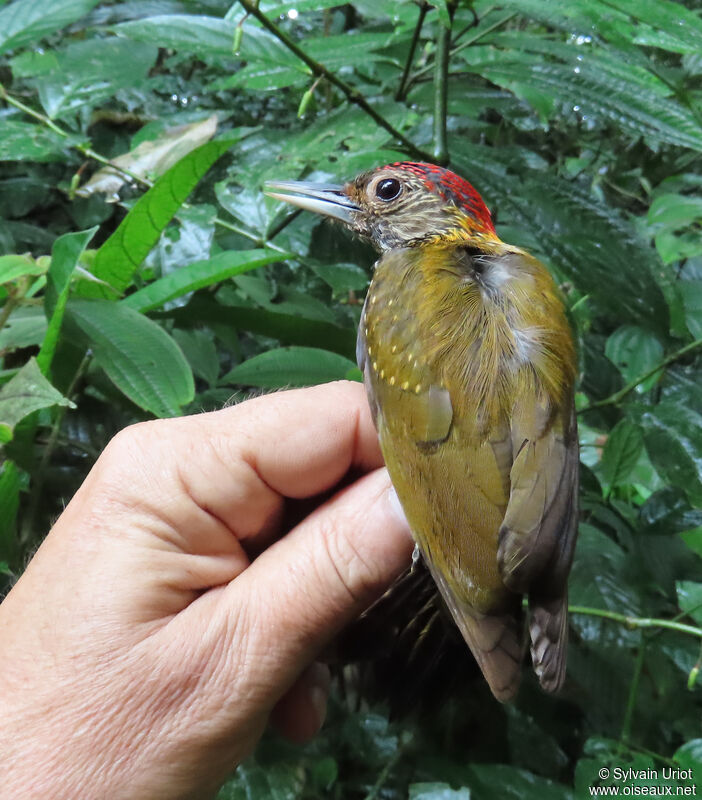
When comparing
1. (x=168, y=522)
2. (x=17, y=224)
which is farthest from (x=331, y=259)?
(x=17, y=224)

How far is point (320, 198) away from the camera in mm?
1359

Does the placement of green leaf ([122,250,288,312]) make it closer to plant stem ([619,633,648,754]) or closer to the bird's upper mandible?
the bird's upper mandible

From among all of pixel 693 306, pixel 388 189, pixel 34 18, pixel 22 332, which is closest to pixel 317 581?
pixel 22 332

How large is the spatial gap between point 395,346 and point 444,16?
1.66 ft

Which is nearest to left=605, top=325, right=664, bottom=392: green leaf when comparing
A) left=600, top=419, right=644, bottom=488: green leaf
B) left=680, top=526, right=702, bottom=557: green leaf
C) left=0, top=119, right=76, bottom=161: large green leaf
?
left=600, top=419, right=644, bottom=488: green leaf

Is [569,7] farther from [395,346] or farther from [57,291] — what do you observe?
[57,291]

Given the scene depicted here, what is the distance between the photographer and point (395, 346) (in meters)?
0.96

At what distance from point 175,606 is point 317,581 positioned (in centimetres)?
20

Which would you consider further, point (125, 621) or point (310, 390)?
point (310, 390)

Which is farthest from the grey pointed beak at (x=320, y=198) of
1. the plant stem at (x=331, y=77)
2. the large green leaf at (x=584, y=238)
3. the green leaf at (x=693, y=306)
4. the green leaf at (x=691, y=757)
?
the green leaf at (x=691, y=757)

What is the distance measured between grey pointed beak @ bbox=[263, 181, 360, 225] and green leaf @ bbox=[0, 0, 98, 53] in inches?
20.0

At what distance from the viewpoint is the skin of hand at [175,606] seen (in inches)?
32.2

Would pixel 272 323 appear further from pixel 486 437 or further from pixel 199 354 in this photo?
pixel 486 437

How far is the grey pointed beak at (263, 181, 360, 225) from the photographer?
1.33m
